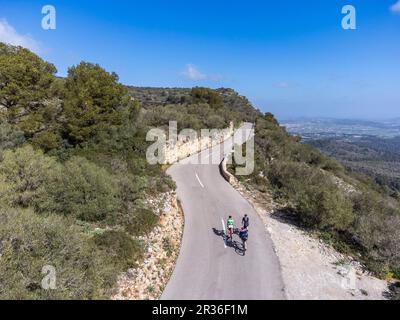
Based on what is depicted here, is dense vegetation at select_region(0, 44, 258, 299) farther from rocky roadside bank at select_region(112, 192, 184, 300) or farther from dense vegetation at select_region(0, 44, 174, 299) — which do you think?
rocky roadside bank at select_region(112, 192, 184, 300)

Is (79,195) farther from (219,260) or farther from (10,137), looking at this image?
(10,137)

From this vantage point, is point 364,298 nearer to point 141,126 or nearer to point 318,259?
point 318,259

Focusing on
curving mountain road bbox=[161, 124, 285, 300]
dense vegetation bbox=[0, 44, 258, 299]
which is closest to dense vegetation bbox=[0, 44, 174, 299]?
dense vegetation bbox=[0, 44, 258, 299]

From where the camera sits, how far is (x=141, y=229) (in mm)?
11742

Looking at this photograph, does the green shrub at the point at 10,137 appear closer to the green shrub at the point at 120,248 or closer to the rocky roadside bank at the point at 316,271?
the green shrub at the point at 120,248

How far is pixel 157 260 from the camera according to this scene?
1038 cm

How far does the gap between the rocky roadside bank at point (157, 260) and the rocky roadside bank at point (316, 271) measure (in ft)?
13.3

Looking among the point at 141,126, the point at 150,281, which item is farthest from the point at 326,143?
the point at 150,281

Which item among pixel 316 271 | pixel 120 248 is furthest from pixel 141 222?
pixel 316 271

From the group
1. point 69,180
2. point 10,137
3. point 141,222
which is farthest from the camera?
point 10,137

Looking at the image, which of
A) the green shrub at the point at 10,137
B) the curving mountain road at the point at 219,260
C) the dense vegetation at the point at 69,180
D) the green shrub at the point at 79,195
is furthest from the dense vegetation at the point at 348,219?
the green shrub at the point at 10,137

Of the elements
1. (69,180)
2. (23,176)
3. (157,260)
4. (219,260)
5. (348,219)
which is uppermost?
(23,176)

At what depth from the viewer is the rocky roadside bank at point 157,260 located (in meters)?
8.79

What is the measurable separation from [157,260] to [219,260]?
7.43 ft
